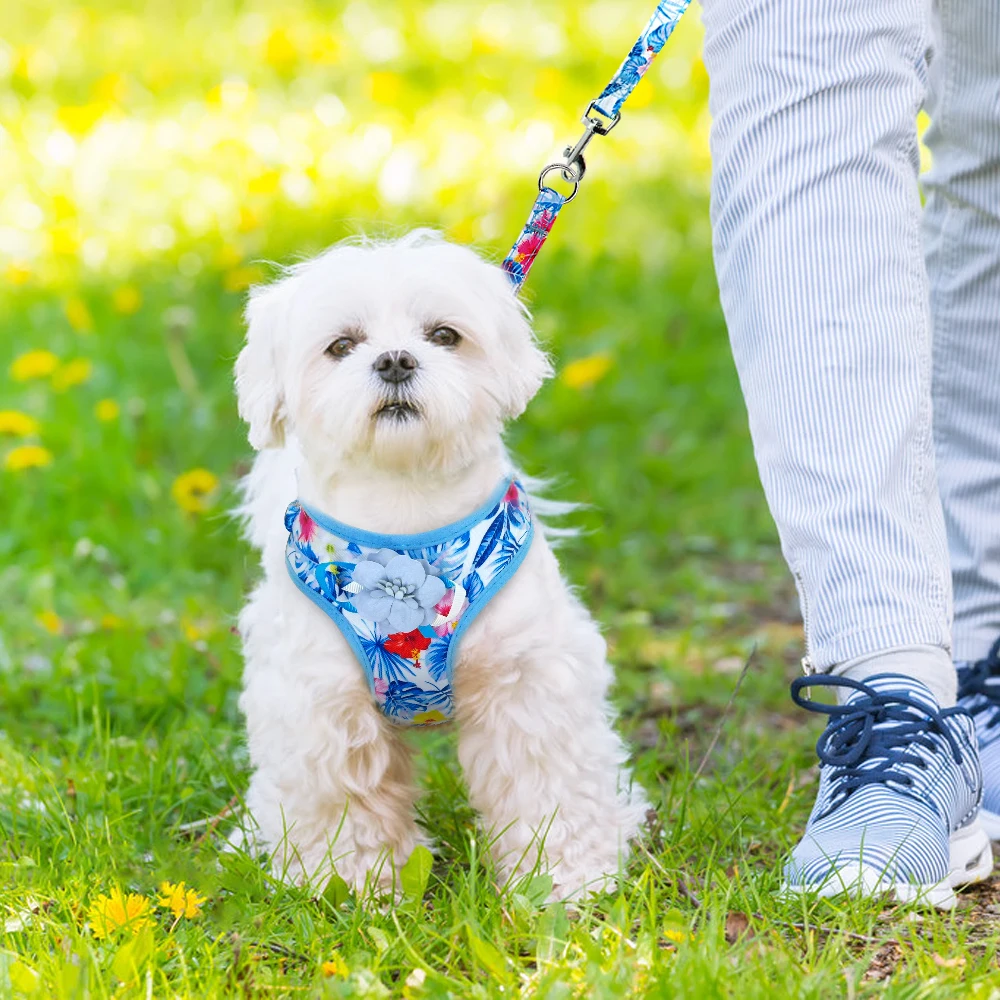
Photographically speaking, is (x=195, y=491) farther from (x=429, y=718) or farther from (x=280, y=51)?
(x=280, y=51)

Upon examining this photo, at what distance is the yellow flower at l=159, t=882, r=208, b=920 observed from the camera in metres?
2.07

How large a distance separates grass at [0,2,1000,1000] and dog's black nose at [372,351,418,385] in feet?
2.36

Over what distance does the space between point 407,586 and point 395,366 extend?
13.0 inches

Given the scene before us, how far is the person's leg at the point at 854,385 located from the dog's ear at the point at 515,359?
1.15 ft

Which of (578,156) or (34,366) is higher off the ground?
(34,366)

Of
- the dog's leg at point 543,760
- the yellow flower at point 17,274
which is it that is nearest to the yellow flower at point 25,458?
the yellow flower at point 17,274

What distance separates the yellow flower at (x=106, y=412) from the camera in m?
4.46

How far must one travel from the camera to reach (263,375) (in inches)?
92.4

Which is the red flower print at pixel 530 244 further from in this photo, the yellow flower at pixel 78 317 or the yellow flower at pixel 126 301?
the yellow flower at pixel 126 301

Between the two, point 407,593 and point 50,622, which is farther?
point 50,622

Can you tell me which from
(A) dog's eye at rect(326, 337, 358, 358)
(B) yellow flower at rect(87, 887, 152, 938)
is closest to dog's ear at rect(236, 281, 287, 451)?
(A) dog's eye at rect(326, 337, 358, 358)

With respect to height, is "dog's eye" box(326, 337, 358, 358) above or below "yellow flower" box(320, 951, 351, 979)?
above

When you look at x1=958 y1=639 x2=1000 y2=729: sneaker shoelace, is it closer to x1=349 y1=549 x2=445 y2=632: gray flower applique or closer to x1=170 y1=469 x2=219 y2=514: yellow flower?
x1=349 y1=549 x2=445 y2=632: gray flower applique

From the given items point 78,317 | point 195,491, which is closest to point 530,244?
point 195,491
